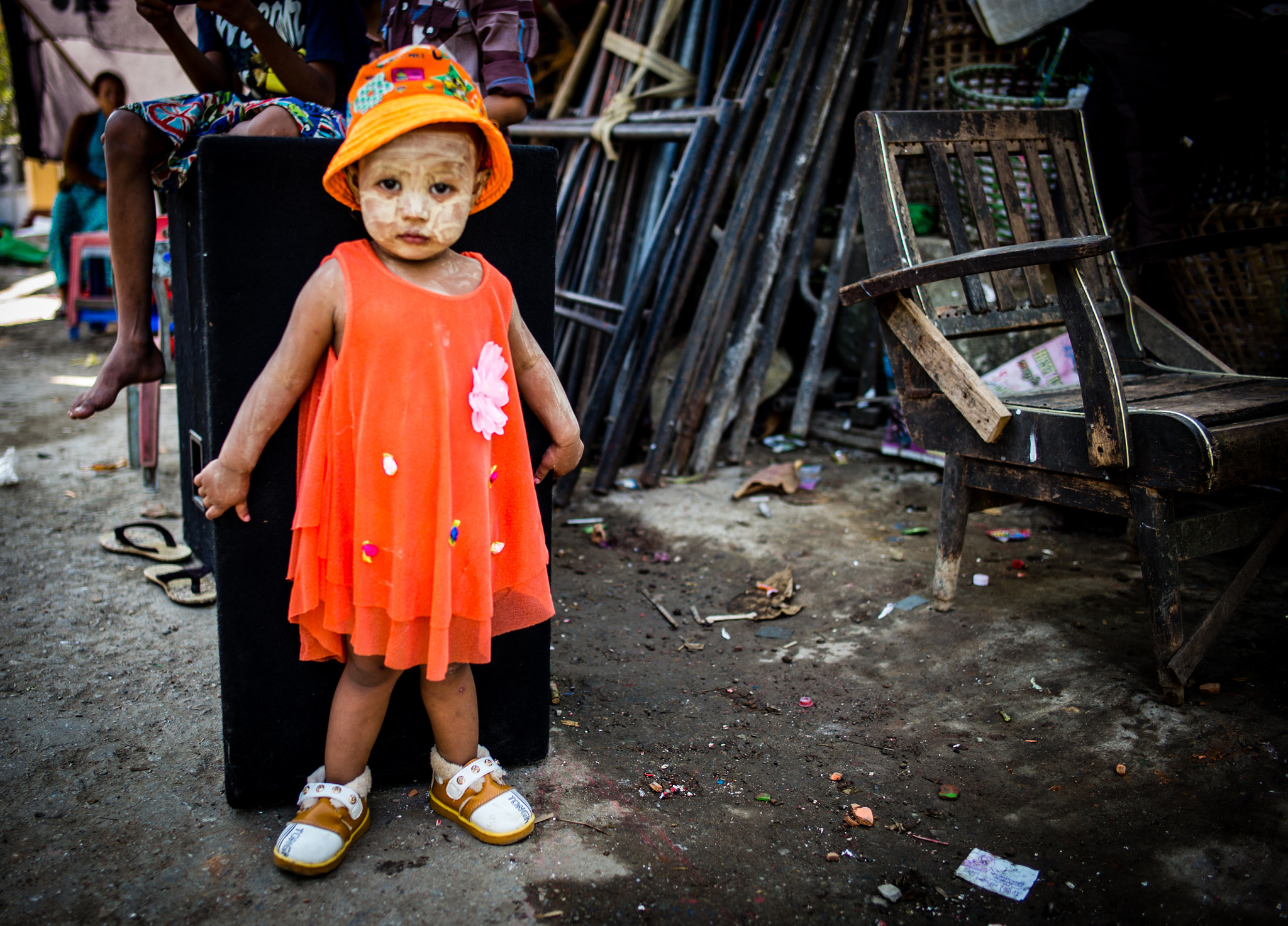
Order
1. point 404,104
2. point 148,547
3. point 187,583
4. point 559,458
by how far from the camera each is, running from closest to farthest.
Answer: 1. point 404,104
2. point 559,458
3. point 187,583
4. point 148,547

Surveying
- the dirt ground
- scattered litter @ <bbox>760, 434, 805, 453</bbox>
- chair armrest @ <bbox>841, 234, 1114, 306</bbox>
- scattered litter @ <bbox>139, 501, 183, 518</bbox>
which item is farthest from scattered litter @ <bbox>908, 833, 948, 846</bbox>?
scattered litter @ <bbox>139, 501, 183, 518</bbox>

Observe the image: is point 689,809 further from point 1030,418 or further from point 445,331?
point 1030,418

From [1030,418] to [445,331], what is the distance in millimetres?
1635

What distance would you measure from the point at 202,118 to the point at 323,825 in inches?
71.8

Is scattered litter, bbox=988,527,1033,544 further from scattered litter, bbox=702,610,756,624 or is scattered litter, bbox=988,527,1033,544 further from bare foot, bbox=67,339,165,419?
bare foot, bbox=67,339,165,419

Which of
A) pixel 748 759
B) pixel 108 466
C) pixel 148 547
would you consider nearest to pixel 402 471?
pixel 748 759

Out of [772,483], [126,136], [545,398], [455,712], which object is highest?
[126,136]

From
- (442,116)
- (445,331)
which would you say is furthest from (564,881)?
→ (442,116)

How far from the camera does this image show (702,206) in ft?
13.0

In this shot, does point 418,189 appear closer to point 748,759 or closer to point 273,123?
point 273,123

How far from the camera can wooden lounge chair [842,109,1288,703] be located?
80.6 inches

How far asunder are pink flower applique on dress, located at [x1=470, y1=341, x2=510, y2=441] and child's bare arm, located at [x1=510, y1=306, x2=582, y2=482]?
10 centimetres

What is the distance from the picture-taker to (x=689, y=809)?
180cm

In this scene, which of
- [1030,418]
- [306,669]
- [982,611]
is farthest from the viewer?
[982,611]
